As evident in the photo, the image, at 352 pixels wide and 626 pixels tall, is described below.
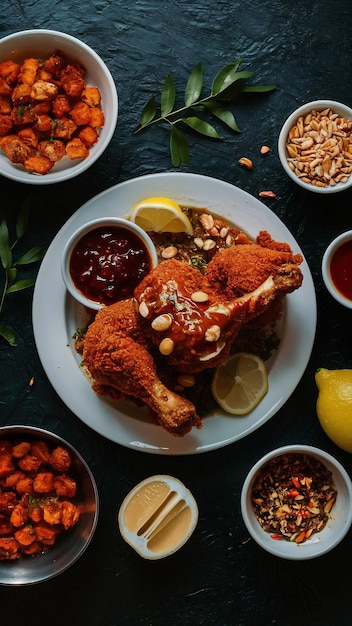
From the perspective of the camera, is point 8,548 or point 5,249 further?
Answer: point 5,249

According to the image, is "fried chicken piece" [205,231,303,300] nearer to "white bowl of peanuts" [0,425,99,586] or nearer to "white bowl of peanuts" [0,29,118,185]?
"white bowl of peanuts" [0,29,118,185]

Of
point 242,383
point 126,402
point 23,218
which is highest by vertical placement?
point 23,218

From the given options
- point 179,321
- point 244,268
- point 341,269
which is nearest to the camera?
point 179,321

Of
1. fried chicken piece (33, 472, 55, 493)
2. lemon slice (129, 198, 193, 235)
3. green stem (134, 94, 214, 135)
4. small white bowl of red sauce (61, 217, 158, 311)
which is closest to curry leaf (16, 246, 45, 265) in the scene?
small white bowl of red sauce (61, 217, 158, 311)

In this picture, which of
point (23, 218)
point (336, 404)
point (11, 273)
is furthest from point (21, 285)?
point (336, 404)

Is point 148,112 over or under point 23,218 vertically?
over

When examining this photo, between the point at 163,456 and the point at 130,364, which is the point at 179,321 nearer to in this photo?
the point at 130,364
